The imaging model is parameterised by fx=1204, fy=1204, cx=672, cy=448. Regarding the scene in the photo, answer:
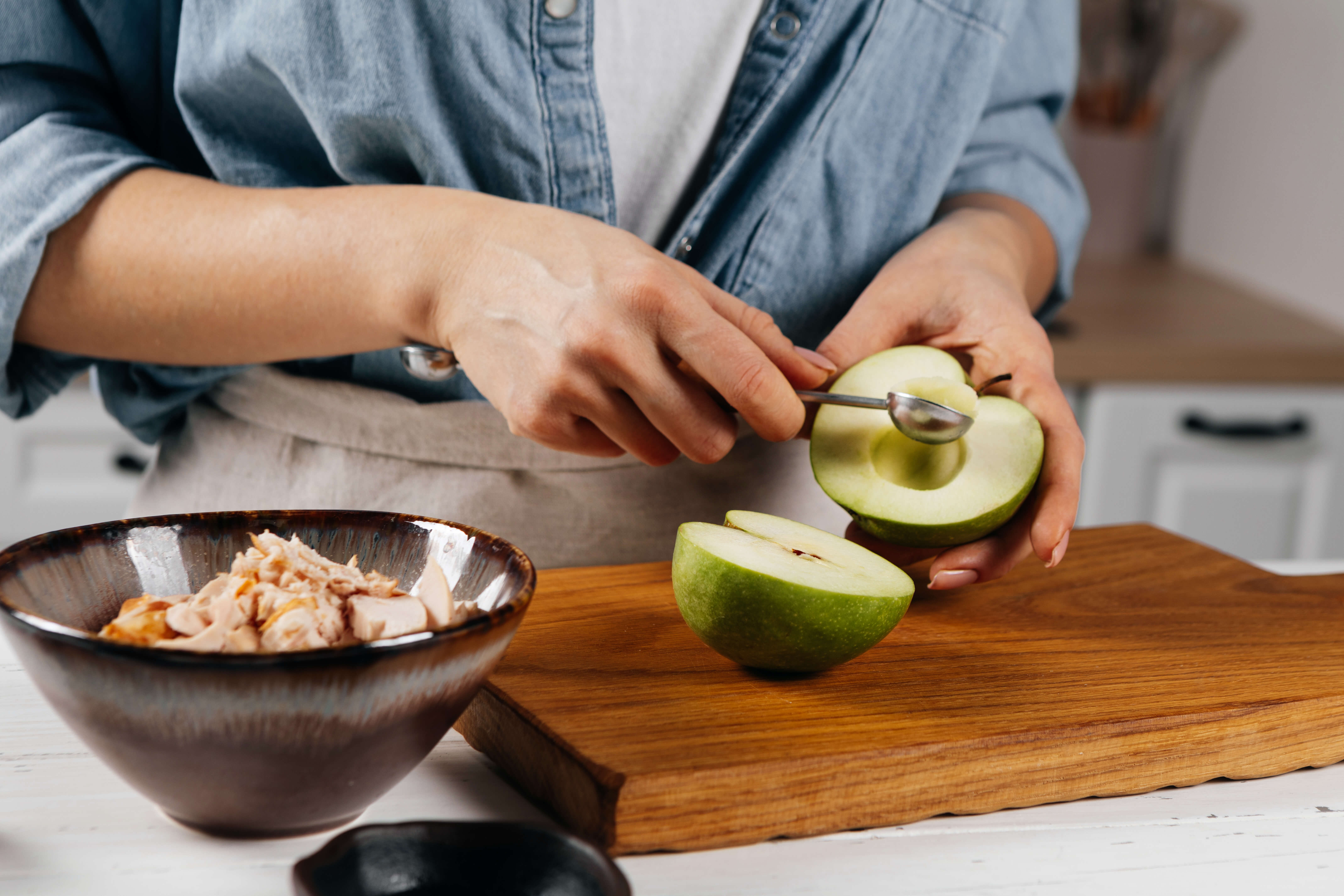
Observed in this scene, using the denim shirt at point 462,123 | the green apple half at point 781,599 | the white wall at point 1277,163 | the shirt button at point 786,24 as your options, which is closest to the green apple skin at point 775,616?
the green apple half at point 781,599

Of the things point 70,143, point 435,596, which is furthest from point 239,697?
point 70,143

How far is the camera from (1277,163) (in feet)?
7.27

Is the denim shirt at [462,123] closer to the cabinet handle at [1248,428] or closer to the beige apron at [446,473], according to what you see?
the beige apron at [446,473]

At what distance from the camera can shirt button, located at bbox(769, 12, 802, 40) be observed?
0.90m

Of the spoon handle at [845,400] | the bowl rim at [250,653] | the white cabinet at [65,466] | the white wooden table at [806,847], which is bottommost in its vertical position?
the white cabinet at [65,466]

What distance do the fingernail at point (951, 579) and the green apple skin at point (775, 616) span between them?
8 cm

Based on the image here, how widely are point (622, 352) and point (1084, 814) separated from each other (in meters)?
0.33

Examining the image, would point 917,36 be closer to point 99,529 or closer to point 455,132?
point 455,132

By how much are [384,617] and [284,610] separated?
0.04 meters

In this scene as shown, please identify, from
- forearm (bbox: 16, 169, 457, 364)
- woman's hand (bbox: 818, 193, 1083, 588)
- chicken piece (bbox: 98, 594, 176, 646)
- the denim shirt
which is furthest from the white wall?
chicken piece (bbox: 98, 594, 176, 646)

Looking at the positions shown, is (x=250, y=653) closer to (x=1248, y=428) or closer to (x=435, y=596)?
(x=435, y=596)

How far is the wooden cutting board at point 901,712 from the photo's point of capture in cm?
54

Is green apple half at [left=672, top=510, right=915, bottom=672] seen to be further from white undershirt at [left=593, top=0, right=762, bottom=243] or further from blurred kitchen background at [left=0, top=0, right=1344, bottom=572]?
blurred kitchen background at [left=0, top=0, right=1344, bottom=572]

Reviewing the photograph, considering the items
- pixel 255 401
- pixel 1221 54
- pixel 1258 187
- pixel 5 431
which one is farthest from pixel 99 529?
pixel 1221 54
